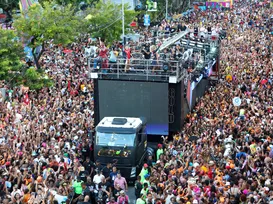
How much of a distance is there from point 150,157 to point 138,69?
4933 mm

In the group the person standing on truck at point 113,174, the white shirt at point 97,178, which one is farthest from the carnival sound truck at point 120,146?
the white shirt at point 97,178

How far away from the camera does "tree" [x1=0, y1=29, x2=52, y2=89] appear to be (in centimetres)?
3150

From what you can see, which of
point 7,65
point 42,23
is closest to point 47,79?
point 7,65

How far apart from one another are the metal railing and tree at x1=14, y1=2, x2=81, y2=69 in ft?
35.5

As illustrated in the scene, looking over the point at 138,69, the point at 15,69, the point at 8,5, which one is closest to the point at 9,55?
the point at 15,69

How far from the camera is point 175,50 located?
27.5 metres

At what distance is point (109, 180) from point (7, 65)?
14.9 m

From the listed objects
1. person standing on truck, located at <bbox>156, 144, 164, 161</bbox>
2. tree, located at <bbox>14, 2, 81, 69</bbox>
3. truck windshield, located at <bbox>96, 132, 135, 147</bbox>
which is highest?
tree, located at <bbox>14, 2, 81, 69</bbox>

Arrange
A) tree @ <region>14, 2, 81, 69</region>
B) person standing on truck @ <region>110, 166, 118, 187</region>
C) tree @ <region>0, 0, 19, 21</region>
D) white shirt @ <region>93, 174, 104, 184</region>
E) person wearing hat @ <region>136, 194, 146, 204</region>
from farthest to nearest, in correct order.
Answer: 1. tree @ <region>0, 0, 19, 21</region>
2. tree @ <region>14, 2, 81, 69</region>
3. person standing on truck @ <region>110, 166, 118, 187</region>
4. white shirt @ <region>93, 174, 104, 184</region>
5. person wearing hat @ <region>136, 194, 146, 204</region>

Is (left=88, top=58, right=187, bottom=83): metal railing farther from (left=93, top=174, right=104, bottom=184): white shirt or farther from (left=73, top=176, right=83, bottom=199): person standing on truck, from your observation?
(left=73, top=176, right=83, bottom=199): person standing on truck

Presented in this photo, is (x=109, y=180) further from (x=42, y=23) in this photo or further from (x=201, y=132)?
(x=42, y=23)

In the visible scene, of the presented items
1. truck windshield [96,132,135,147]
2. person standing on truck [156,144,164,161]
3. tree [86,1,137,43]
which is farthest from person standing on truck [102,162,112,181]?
tree [86,1,137,43]

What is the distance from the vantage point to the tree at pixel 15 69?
1240 inches

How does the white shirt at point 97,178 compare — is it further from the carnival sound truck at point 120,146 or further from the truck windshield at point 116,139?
the truck windshield at point 116,139
